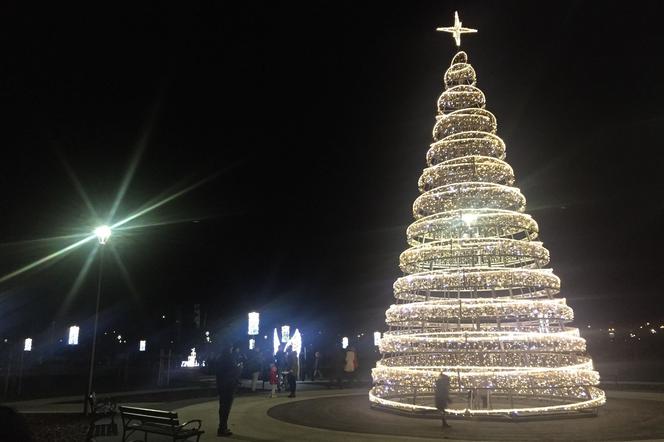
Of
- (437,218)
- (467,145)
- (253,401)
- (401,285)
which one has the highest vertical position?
(467,145)

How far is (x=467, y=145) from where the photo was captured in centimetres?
1473

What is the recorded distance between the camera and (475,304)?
42.0 feet

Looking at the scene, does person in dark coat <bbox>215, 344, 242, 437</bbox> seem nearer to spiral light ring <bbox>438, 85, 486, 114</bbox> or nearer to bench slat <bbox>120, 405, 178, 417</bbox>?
bench slat <bbox>120, 405, 178, 417</bbox>

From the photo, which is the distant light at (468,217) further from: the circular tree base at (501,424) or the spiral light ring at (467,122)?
the circular tree base at (501,424)

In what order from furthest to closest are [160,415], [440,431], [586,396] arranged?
1. [586,396]
2. [440,431]
3. [160,415]

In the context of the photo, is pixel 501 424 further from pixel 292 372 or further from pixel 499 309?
pixel 292 372

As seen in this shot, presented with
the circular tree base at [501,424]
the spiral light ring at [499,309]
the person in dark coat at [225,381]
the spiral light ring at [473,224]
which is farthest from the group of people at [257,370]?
the spiral light ring at [473,224]

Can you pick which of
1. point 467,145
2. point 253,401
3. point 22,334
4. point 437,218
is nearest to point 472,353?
point 437,218

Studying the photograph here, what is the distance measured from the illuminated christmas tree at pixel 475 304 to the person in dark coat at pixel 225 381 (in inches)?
175

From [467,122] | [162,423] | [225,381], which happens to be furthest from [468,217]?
[162,423]

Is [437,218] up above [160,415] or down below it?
above

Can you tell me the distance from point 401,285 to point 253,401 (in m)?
7.39

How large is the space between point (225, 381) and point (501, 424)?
6.10 m

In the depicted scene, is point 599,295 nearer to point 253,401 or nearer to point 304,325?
point 304,325
